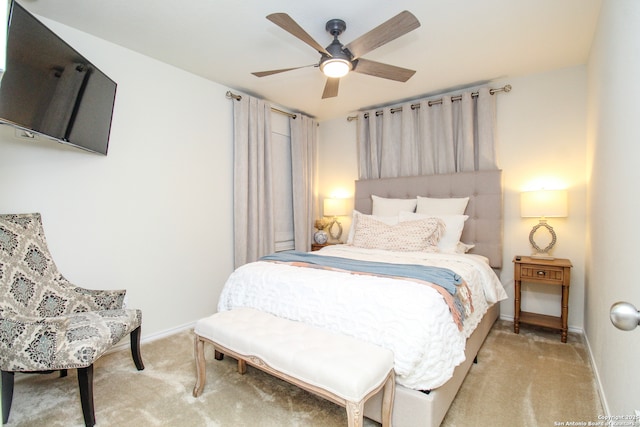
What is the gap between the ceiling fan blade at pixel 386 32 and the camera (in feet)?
5.99

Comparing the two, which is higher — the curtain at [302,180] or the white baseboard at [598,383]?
the curtain at [302,180]

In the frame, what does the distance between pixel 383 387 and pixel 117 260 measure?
237cm

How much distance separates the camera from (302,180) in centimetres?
432

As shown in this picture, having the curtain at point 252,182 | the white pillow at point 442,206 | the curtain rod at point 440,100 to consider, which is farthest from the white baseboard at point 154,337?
the curtain rod at point 440,100

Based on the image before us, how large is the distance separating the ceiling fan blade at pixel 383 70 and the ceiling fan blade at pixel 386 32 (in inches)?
7.3

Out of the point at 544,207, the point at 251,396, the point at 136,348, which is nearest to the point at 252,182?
the point at 136,348

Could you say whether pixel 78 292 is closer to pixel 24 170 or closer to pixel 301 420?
pixel 24 170

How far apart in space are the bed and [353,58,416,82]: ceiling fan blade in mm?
1364

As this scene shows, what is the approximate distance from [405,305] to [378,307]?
0.15 meters

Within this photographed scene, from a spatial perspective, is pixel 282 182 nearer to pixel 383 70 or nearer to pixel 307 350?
pixel 383 70

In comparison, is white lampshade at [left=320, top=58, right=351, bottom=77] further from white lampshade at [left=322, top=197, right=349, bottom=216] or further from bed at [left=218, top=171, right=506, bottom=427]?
white lampshade at [left=322, top=197, right=349, bottom=216]

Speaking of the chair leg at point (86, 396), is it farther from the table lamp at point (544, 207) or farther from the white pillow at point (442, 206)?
the table lamp at point (544, 207)

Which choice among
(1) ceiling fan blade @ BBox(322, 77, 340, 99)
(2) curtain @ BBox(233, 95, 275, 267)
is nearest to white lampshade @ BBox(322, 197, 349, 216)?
(2) curtain @ BBox(233, 95, 275, 267)

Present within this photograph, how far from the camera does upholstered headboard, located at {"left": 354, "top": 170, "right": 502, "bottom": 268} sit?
3262mm
